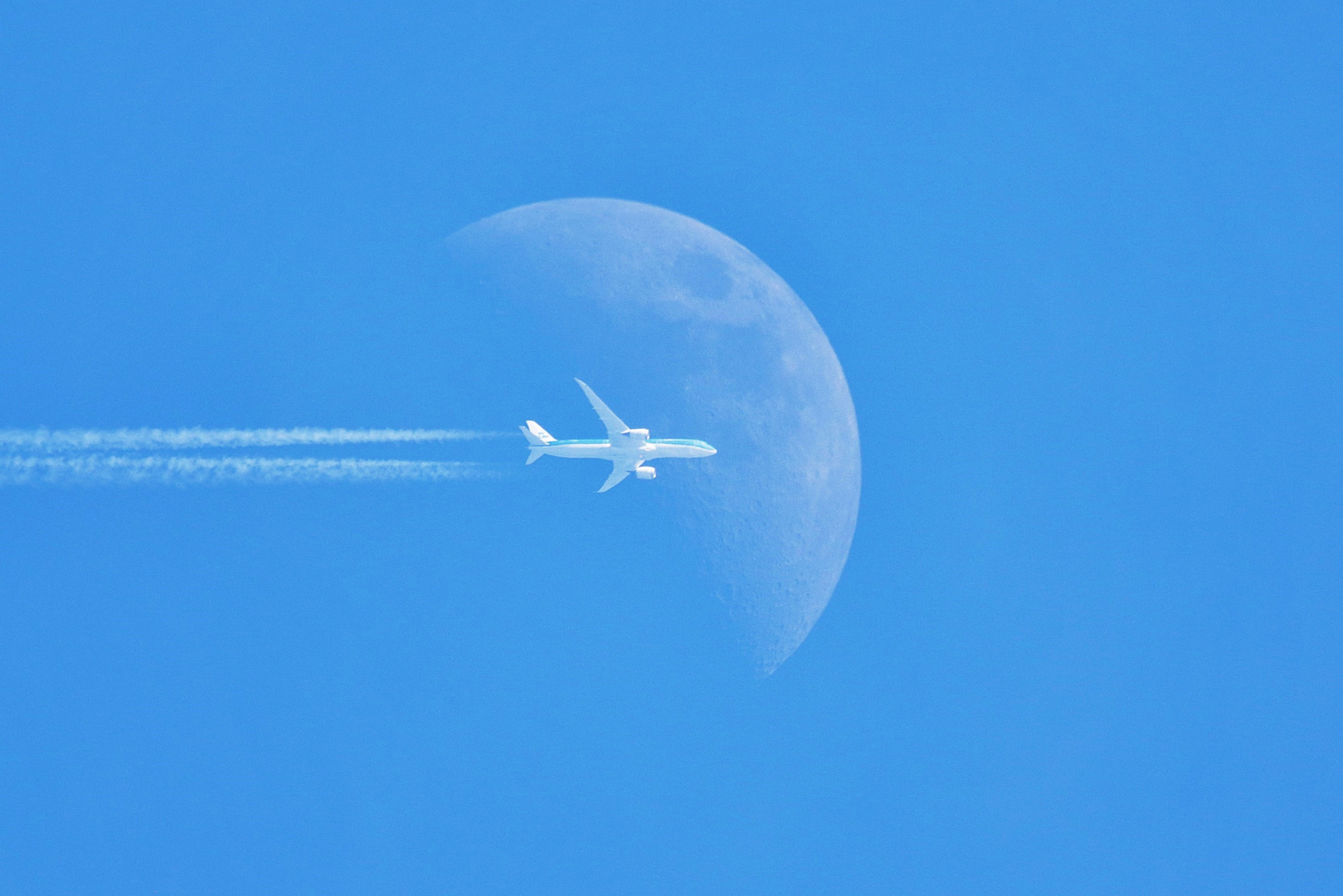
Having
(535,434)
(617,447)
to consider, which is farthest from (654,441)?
(535,434)

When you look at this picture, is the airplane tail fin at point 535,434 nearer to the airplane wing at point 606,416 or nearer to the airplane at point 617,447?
the airplane at point 617,447

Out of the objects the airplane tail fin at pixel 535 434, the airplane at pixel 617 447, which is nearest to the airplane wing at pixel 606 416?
the airplane at pixel 617 447

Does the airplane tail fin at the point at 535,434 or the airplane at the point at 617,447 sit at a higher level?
the airplane tail fin at the point at 535,434

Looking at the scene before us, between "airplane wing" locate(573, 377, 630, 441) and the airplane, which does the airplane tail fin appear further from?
"airplane wing" locate(573, 377, 630, 441)

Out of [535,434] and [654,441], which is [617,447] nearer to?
[654,441]

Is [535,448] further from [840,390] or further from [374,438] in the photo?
[840,390]

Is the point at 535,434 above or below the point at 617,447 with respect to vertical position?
above

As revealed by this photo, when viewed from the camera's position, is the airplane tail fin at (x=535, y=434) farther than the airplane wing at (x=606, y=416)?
Yes
